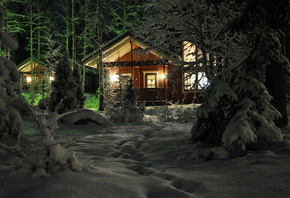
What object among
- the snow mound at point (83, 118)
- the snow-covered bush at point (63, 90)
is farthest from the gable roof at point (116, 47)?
the snow mound at point (83, 118)

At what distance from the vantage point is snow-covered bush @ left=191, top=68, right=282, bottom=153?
16.0 feet

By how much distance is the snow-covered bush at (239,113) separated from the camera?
16.0 feet

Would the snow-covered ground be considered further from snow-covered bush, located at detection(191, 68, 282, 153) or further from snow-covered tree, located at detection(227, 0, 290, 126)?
snow-covered tree, located at detection(227, 0, 290, 126)

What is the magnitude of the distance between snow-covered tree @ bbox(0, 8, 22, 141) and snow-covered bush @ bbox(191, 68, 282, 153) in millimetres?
4623

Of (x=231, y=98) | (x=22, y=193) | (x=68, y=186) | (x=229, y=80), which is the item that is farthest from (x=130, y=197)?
(x=229, y=80)

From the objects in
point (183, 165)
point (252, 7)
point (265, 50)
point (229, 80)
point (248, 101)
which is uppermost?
point (252, 7)

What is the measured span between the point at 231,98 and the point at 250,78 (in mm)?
582

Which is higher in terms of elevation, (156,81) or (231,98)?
→ (156,81)

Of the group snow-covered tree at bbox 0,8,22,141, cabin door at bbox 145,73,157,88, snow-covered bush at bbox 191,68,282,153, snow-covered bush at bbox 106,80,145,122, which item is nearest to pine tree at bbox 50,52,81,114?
snow-covered bush at bbox 106,80,145,122

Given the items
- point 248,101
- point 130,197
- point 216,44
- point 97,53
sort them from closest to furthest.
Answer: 1. point 130,197
2. point 248,101
3. point 216,44
4. point 97,53

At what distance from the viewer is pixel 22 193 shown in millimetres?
3117

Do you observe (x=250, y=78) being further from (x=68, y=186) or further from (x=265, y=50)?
(x=68, y=186)

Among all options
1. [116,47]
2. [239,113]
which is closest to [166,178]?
[239,113]

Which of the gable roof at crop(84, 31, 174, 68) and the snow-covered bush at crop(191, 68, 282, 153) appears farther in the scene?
the gable roof at crop(84, 31, 174, 68)
